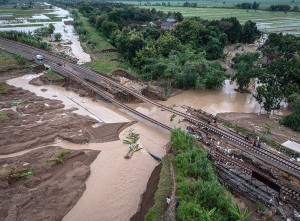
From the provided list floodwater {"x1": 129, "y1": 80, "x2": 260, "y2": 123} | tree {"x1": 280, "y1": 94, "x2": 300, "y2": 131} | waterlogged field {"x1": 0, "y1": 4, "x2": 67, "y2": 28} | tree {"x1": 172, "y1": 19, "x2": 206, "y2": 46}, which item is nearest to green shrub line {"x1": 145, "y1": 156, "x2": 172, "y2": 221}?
floodwater {"x1": 129, "y1": 80, "x2": 260, "y2": 123}

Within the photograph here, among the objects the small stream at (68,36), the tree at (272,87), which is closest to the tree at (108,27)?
the small stream at (68,36)

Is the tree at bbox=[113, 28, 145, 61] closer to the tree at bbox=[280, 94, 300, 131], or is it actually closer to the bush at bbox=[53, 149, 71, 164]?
the tree at bbox=[280, 94, 300, 131]

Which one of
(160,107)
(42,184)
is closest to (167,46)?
(160,107)

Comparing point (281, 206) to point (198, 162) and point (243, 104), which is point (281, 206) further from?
point (243, 104)

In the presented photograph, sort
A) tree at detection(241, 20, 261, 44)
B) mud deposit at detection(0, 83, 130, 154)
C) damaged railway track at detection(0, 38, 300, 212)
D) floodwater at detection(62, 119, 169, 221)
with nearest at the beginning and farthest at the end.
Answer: floodwater at detection(62, 119, 169, 221), damaged railway track at detection(0, 38, 300, 212), mud deposit at detection(0, 83, 130, 154), tree at detection(241, 20, 261, 44)

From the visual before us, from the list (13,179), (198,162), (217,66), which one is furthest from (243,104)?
(13,179)

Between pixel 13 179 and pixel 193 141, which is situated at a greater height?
pixel 193 141

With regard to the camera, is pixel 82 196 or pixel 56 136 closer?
pixel 82 196

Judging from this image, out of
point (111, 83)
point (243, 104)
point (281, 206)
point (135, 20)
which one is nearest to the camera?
point (281, 206)

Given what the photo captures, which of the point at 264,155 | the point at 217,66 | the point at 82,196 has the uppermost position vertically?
the point at 217,66
